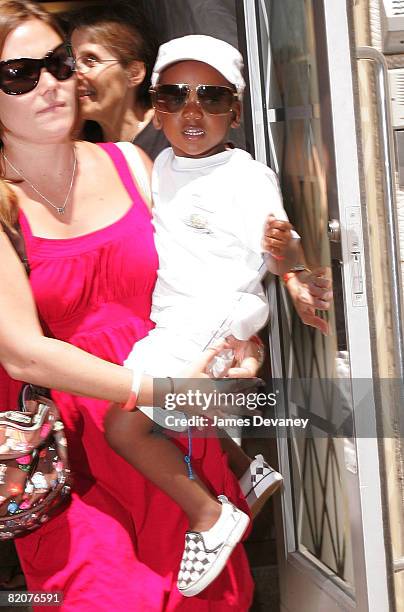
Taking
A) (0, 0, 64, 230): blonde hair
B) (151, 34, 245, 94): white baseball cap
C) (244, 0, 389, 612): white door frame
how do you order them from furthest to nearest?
1. (244, 0, 389, 612): white door frame
2. (151, 34, 245, 94): white baseball cap
3. (0, 0, 64, 230): blonde hair

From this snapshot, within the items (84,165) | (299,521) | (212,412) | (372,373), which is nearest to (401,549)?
(299,521)

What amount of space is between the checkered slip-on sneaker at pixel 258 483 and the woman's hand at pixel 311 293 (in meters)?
0.32

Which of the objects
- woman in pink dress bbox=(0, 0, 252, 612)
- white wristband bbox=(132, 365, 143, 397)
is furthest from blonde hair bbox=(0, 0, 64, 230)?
white wristband bbox=(132, 365, 143, 397)

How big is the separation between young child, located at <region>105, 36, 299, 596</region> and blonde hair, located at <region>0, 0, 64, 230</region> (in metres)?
0.24

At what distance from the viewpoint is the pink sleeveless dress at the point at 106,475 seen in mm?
1776

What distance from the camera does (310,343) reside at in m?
1.99

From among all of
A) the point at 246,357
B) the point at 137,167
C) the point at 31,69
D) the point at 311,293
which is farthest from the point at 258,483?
the point at 31,69

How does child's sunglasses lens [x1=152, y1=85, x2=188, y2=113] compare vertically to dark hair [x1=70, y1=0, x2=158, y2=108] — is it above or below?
below

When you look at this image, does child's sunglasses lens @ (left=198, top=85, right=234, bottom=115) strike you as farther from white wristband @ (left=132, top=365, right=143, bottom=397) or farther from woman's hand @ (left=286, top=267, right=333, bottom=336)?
white wristband @ (left=132, top=365, right=143, bottom=397)

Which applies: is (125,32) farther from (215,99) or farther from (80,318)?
(80,318)

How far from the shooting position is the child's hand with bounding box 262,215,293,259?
1.86 metres

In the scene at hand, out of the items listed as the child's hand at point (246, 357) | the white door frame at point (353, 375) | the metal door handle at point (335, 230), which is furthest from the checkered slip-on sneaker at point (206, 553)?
the metal door handle at point (335, 230)

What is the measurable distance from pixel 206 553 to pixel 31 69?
1024 millimetres

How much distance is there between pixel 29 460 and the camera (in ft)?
→ 5.78
